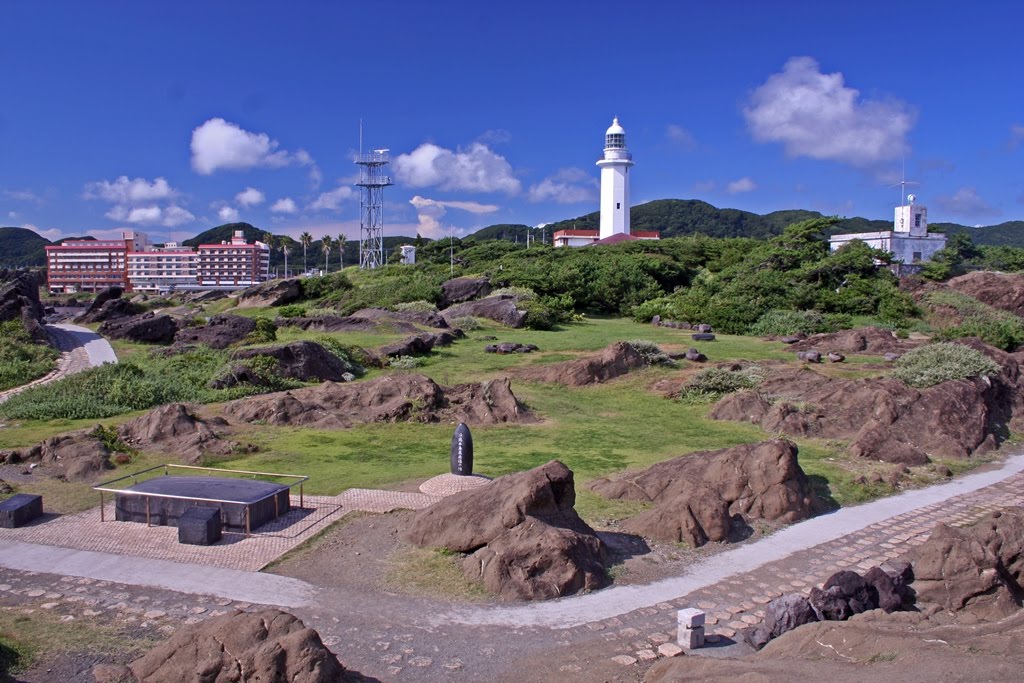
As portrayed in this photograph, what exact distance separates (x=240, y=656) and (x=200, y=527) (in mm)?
4727

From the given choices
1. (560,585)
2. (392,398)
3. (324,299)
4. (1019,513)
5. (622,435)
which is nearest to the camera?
(560,585)

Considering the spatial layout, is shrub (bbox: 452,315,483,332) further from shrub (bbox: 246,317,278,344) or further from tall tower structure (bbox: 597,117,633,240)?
tall tower structure (bbox: 597,117,633,240)

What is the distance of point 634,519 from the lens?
12.0 meters

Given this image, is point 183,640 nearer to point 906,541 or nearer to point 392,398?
point 906,541

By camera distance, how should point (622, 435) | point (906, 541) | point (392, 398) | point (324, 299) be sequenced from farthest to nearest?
1. point (324, 299)
2. point (392, 398)
3. point (622, 435)
4. point (906, 541)

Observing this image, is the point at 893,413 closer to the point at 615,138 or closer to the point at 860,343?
the point at 860,343

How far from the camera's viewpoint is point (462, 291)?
156 ft

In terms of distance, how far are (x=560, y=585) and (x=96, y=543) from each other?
643 cm

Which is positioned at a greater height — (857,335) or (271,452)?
(857,335)

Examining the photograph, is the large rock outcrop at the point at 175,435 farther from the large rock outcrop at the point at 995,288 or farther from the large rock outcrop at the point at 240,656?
the large rock outcrop at the point at 995,288

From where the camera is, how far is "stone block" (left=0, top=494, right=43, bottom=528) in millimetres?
11797

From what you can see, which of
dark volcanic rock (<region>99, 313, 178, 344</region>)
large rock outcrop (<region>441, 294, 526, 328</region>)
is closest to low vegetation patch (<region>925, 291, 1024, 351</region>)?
large rock outcrop (<region>441, 294, 526, 328</region>)

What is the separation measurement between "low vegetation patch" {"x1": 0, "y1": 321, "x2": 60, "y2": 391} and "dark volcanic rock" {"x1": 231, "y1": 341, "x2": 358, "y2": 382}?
7.10 metres

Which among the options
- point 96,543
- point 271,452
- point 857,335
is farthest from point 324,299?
point 96,543
